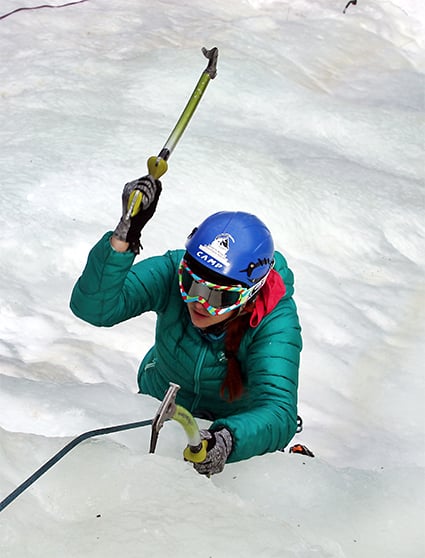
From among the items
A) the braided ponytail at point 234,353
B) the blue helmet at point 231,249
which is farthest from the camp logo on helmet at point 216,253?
the braided ponytail at point 234,353

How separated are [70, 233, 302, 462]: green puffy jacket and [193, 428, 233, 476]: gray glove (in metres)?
0.02

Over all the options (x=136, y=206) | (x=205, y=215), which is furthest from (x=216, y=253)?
(x=205, y=215)

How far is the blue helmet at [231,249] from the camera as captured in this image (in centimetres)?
185

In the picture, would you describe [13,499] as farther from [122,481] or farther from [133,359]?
[133,359]

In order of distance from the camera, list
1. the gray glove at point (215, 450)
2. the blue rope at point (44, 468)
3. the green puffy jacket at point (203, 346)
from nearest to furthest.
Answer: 1. the blue rope at point (44, 468)
2. the gray glove at point (215, 450)
3. the green puffy jacket at point (203, 346)

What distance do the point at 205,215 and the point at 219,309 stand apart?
1.79m

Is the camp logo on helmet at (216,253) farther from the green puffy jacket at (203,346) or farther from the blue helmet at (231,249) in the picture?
the green puffy jacket at (203,346)

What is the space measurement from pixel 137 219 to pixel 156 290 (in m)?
0.29

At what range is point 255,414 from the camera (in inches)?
Answer: 70.8

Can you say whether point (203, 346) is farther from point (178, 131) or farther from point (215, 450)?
point (178, 131)

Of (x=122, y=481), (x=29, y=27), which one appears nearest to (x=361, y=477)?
(x=122, y=481)

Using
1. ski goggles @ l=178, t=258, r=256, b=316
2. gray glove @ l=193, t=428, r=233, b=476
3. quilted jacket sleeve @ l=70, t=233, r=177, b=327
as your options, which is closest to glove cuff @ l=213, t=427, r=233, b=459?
gray glove @ l=193, t=428, r=233, b=476

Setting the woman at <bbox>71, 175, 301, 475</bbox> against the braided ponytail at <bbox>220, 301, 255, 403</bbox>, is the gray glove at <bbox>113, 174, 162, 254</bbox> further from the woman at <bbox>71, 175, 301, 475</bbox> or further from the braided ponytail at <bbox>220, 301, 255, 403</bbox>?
the braided ponytail at <bbox>220, 301, 255, 403</bbox>

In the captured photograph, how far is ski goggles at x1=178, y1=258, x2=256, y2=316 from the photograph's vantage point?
1.85 metres
